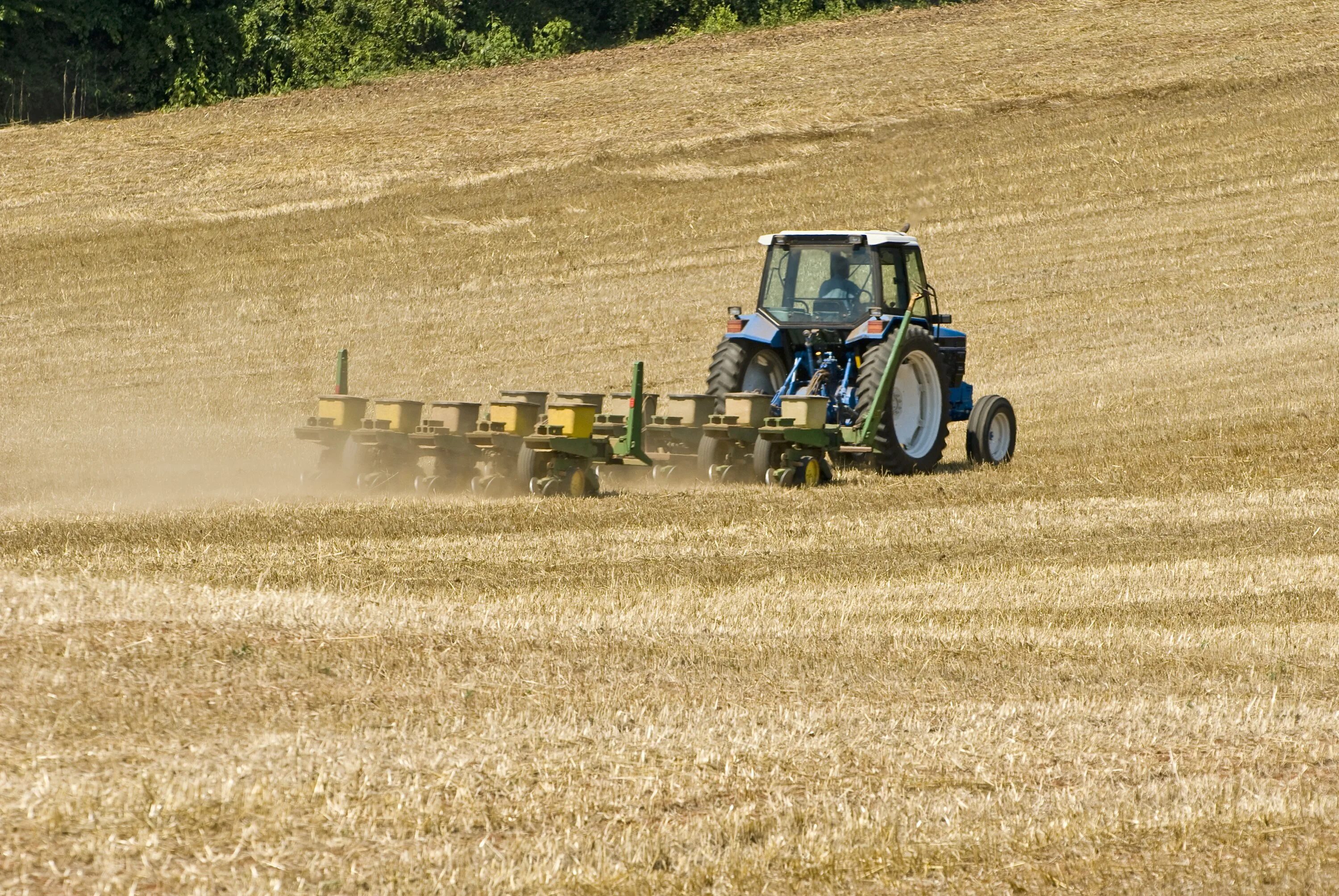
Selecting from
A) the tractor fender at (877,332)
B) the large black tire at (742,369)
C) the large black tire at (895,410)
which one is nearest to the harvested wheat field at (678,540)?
the large black tire at (895,410)

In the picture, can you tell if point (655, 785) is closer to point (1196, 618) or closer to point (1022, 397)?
point (1196, 618)

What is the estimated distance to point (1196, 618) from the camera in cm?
840

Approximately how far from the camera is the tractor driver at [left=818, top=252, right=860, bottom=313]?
1420cm

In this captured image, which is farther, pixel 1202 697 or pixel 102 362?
pixel 102 362

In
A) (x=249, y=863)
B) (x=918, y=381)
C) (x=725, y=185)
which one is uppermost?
(x=725, y=185)

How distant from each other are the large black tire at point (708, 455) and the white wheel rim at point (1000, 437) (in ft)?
8.95

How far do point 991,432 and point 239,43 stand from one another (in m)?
31.0

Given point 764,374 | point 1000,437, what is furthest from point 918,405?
point 764,374

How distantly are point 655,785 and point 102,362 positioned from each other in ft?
57.0

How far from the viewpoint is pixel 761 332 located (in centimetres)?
1410

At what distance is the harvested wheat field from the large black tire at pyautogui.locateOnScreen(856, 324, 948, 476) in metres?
0.50

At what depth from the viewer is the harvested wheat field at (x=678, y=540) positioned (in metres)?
4.78

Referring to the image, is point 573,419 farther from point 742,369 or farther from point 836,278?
point 836,278

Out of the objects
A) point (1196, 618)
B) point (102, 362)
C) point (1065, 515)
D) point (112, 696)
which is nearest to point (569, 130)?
point (102, 362)
